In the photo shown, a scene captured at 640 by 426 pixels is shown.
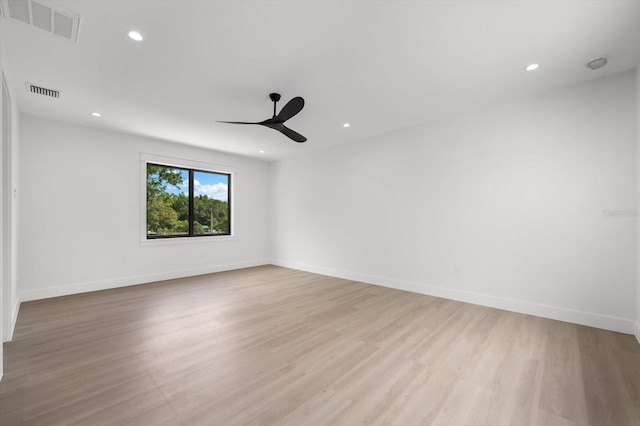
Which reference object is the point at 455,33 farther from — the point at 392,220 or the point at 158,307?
the point at 158,307

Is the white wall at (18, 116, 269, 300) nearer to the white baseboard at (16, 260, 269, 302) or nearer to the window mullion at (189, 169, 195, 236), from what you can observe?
the white baseboard at (16, 260, 269, 302)

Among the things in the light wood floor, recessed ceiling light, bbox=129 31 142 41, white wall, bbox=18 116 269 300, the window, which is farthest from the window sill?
recessed ceiling light, bbox=129 31 142 41

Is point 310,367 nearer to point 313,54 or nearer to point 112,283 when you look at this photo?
point 313,54

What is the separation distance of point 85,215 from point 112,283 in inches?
48.2

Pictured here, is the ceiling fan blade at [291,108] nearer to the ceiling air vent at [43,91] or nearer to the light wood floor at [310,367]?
the light wood floor at [310,367]

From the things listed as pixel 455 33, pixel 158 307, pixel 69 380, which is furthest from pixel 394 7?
pixel 158 307

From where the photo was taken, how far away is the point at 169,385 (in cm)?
200

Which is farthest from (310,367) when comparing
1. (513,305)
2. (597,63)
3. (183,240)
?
(183,240)

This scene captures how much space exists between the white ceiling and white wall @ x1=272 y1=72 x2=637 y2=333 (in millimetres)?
419

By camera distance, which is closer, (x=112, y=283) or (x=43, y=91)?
(x=43, y=91)

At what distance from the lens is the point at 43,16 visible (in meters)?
2.02

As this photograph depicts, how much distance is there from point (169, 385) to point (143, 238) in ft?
12.5

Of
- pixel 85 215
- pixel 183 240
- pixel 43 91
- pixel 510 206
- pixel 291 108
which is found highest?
pixel 43 91

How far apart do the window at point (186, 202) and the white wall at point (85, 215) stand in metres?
0.30
